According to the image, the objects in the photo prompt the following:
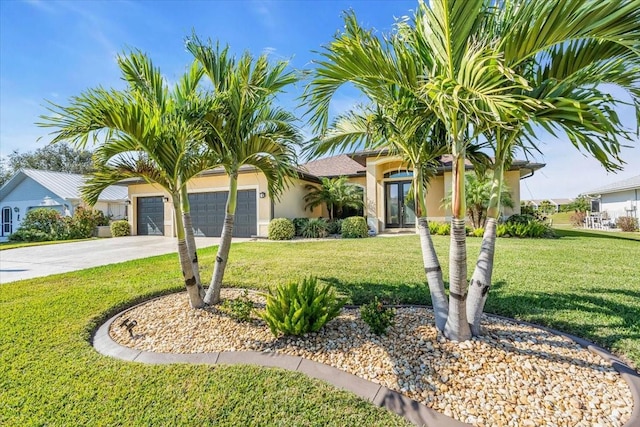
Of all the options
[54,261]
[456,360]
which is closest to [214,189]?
[54,261]

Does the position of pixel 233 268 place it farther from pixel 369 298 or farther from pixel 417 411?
pixel 417 411

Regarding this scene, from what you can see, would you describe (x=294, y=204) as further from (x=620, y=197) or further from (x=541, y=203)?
(x=541, y=203)

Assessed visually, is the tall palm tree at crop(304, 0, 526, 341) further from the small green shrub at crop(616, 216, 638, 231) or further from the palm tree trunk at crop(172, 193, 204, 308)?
the small green shrub at crop(616, 216, 638, 231)

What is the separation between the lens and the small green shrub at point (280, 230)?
49.3 feet

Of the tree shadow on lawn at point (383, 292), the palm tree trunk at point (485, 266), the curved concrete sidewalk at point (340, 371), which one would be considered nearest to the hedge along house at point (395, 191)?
the tree shadow on lawn at point (383, 292)

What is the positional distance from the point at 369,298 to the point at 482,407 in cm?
286

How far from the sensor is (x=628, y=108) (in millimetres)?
3086

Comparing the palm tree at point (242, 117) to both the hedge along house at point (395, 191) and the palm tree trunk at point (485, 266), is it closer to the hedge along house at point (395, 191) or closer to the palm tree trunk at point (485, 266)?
the palm tree trunk at point (485, 266)

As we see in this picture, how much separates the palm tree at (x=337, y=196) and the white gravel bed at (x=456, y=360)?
12611 millimetres

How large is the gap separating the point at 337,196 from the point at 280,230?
3.97 metres

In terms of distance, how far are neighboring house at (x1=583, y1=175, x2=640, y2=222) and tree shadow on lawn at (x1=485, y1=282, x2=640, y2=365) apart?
26.0 m

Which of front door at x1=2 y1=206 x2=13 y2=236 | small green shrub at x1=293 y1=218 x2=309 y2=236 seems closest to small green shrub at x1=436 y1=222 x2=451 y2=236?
small green shrub at x1=293 y1=218 x2=309 y2=236

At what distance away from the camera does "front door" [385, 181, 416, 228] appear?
18.1m

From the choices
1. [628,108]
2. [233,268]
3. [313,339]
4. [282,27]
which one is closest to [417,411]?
[313,339]
